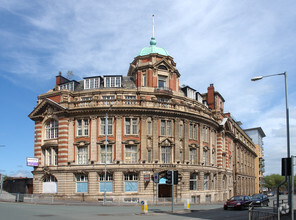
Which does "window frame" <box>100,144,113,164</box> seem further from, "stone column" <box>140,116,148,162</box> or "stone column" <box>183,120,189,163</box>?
"stone column" <box>183,120,189,163</box>

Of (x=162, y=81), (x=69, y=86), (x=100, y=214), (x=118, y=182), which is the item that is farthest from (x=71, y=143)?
(x=100, y=214)

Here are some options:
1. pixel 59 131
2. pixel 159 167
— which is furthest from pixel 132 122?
pixel 59 131

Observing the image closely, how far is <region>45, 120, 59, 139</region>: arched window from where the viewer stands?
48.7m

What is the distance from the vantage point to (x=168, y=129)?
4834 centimetres

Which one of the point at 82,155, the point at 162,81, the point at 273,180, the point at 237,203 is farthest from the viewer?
the point at 273,180

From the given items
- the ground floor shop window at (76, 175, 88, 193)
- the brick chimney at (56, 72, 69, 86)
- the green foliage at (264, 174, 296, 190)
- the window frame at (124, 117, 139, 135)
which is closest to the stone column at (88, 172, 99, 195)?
the ground floor shop window at (76, 175, 88, 193)

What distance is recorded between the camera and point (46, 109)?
49.5 meters

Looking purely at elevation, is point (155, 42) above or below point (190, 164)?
above

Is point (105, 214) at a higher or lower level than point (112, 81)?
lower

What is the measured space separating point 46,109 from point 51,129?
308cm

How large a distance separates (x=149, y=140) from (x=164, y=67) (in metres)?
12.0

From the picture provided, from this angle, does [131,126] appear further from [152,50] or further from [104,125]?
[152,50]

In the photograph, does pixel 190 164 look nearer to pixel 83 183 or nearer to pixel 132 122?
pixel 132 122

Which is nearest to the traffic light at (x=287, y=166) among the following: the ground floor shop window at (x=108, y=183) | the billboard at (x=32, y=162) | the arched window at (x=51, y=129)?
the ground floor shop window at (x=108, y=183)
